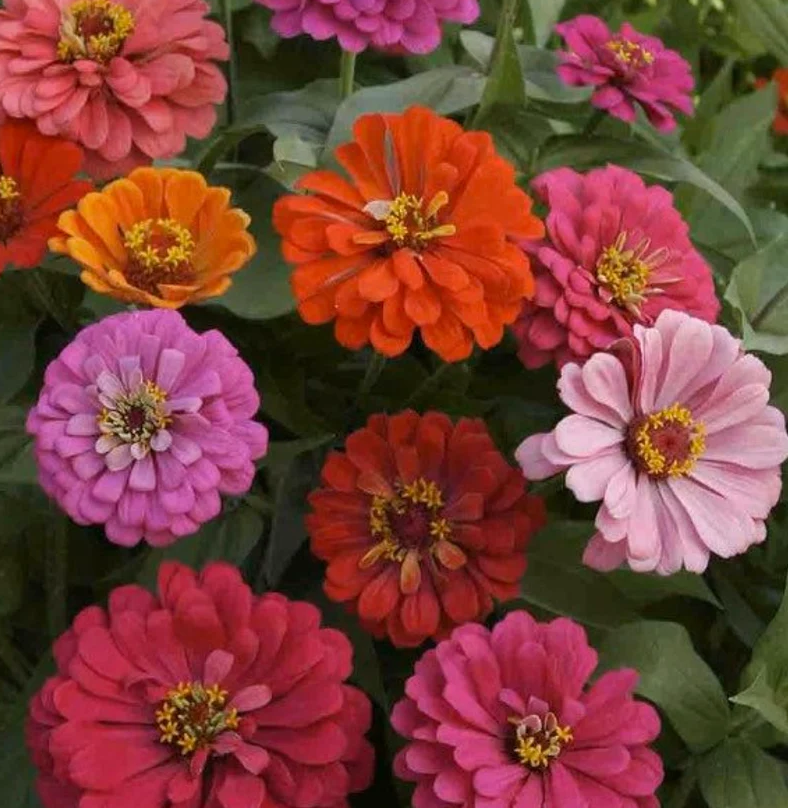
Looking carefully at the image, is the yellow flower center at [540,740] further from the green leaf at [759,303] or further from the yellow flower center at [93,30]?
the yellow flower center at [93,30]

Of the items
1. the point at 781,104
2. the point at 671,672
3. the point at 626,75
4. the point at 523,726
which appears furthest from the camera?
the point at 781,104

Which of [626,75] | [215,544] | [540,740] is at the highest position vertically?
[626,75]

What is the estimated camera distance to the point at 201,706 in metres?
0.53

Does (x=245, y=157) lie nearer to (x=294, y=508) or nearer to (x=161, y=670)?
(x=294, y=508)

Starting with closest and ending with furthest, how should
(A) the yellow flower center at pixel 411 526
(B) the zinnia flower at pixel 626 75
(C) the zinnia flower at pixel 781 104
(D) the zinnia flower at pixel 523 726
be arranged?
(D) the zinnia flower at pixel 523 726, (A) the yellow flower center at pixel 411 526, (B) the zinnia flower at pixel 626 75, (C) the zinnia flower at pixel 781 104

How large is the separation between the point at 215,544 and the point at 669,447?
10.1 inches

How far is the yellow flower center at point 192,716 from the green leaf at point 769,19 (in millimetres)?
552

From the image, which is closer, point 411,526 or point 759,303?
point 411,526

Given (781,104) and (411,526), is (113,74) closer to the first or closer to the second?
(411,526)

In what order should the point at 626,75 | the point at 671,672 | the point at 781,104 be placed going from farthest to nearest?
the point at 781,104 → the point at 626,75 → the point at 671,672

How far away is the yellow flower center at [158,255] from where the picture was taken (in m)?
0.60

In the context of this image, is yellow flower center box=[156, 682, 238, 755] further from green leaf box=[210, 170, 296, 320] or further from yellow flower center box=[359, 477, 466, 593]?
green leaf box=[210, 170, 296, 320]

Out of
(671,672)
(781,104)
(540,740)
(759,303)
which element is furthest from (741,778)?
(781,104)

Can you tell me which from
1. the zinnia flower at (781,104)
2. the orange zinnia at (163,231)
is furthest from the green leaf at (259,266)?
the zinnia flower at (781,104)
